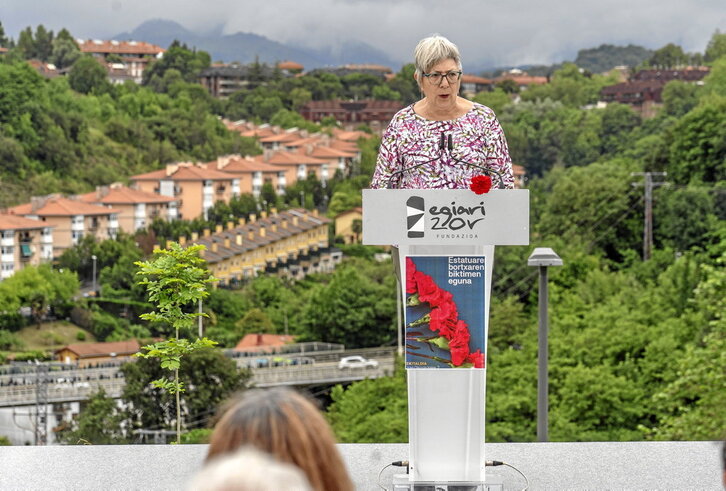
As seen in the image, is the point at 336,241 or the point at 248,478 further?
the point at 336,241

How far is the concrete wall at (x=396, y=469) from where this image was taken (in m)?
2.82

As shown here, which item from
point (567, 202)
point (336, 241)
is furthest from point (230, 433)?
point (336, 241)

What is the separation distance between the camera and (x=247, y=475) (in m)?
0.90

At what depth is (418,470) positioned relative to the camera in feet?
8.05

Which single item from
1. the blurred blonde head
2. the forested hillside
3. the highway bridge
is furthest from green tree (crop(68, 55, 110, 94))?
the blurred blonde head

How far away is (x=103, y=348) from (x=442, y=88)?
31.6 m

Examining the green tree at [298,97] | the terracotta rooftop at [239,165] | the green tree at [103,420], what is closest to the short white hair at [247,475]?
the green tree at [103,420]

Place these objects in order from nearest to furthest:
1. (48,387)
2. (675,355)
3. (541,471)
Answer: (541,471) < (675,355) < (48,387)

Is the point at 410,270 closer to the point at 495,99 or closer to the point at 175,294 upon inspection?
the point at 175,294

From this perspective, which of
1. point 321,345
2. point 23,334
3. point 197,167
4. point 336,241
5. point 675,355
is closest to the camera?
point 675,355

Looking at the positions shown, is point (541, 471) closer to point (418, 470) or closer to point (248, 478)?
point (418, 470)

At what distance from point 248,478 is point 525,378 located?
494 inches

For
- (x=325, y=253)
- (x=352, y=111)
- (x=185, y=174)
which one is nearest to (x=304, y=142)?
(x=352, y=111)

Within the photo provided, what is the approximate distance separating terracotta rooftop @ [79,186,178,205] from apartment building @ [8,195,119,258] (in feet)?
1.68
